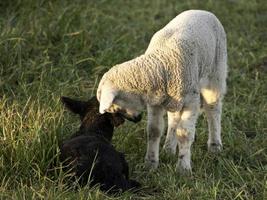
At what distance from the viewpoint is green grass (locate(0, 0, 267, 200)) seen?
434 centimetres

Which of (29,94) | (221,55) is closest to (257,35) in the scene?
(221,55)

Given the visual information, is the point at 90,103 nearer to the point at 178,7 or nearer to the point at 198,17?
the point at 198,17

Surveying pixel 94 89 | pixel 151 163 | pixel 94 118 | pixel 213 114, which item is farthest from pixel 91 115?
pixel 94 89

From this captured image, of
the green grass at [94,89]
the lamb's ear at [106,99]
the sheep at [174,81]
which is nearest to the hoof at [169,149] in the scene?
the sheep at [174,81]

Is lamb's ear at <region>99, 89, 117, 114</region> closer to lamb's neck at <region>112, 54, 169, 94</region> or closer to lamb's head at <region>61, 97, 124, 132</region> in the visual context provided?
lamb's neck at <region>112, 54, 169, 94</region>

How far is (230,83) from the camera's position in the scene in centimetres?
710

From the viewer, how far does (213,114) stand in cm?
538

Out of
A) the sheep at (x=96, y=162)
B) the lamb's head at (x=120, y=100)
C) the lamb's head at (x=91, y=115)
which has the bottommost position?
the sheep at (x=96, y=162)

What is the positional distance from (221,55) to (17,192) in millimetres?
2305

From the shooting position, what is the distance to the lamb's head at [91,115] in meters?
4.67

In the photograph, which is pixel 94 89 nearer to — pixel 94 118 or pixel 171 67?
pixel 94 118

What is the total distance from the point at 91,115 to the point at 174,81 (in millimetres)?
784

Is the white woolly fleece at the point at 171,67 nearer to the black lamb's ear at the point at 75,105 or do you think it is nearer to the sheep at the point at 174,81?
the sheep at the point at 174,81

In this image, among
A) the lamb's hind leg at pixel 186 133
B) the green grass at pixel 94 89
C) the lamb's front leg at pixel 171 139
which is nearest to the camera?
the green grass at pixel 94 89
